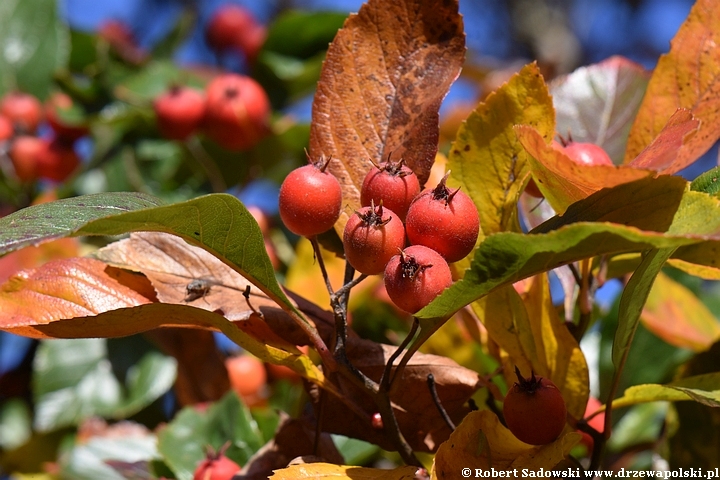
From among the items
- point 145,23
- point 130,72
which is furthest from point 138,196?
point 145,23

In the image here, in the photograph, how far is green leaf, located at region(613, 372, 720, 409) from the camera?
0.78 meters

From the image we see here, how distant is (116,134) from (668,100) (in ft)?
5.48

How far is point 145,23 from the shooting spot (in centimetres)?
457

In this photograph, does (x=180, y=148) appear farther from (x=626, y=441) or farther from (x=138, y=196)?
(x=138, y=196)

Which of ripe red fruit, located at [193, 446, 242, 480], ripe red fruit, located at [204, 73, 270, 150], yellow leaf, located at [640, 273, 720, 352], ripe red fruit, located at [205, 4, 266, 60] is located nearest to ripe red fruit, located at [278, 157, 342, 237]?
ripe red fruit, located at [193, 446, 242, 480]

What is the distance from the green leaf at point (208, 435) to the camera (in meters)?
1.12

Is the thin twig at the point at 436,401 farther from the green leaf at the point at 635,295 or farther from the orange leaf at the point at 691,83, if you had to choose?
the orange leaf at the point at 691,83

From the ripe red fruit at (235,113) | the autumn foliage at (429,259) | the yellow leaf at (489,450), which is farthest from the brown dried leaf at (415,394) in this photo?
the ripe red fruit at (235,113)

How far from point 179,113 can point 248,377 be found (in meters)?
0.72

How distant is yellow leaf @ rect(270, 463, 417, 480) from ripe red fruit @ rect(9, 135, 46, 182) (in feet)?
5.69

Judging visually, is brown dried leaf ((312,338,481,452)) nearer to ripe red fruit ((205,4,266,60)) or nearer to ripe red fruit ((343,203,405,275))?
ripe red fruit ((343,203,405,275))

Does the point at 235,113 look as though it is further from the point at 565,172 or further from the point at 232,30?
the point at 565,172

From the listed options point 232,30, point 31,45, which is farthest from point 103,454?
point 232,30

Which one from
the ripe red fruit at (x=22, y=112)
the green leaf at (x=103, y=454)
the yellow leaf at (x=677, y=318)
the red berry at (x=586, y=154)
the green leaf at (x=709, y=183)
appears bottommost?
the green leaf at (x=103, y=454)
